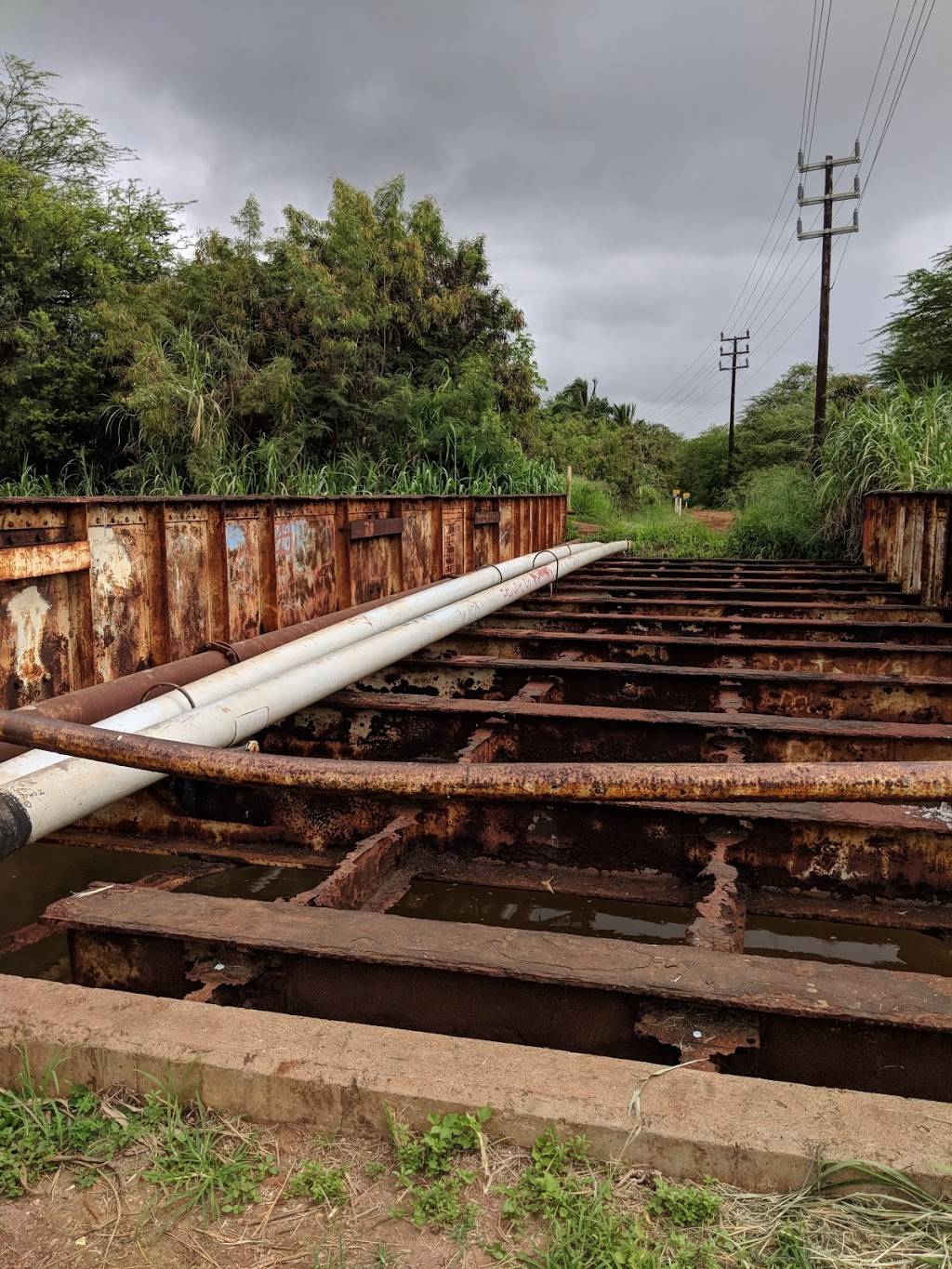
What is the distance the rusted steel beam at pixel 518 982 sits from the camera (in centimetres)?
185

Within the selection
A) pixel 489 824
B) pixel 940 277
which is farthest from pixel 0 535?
pixel 940 277

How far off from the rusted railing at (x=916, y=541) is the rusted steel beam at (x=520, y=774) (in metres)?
5.83

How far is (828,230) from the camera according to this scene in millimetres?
24266

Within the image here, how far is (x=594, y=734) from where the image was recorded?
3.47 m

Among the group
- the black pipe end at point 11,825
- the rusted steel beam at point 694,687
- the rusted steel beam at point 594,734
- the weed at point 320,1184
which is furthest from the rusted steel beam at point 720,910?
the black pipe end at point 11,825

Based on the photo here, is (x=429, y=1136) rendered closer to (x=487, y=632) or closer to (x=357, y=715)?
→ (x=357, y=715)

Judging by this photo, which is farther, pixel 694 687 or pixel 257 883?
pixel 694 687

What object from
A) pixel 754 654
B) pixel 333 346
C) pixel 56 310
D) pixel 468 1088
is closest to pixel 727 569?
pixel 754 654

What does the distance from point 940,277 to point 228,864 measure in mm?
30872

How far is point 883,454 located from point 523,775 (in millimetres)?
11082

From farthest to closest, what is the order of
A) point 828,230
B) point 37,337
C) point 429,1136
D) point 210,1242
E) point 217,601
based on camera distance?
point 828,230 < point 37,337 < point 217,601 < point 429,1136 < point 210,1242

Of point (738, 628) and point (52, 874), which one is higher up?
point (738, 628)

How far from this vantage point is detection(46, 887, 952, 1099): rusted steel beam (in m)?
1.85

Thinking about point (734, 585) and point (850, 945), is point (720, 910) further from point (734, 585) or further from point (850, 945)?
point (734, 585)
